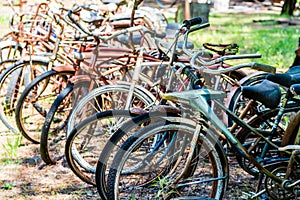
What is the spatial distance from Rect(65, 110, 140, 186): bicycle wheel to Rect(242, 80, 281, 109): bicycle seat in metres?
0.86

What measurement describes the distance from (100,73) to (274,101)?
1.65 m

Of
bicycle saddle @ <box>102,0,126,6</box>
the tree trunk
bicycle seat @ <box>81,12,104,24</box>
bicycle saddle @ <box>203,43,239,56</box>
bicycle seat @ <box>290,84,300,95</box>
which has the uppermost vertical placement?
bicycle saddle @ <box>102,0,126,6</box>

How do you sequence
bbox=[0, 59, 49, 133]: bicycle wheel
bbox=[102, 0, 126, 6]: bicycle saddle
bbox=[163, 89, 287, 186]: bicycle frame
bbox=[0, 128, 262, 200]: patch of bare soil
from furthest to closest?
bbox=[102, 0, 126, 6]: bicycle saddle, bbox=[0, 59, 49, 133]: bicycle wheel, bbox=[0, 128, 262, 200]: patch of bare soil, bbox=[163, 89, 287, 186]: bicycle frame

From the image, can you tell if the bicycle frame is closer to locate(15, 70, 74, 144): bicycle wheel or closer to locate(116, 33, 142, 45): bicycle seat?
locate(15, 70, 74, 144): bicycle wheel

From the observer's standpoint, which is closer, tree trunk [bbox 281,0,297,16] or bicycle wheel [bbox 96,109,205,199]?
bicycle wheel [bbox 96,109,205,199]

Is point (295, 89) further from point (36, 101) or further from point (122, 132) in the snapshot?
point (36, 101)

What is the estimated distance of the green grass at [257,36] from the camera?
30.8ft

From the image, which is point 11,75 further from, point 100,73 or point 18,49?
point 100,73

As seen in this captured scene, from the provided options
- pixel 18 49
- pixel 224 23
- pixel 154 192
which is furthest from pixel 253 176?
pixel 224 23

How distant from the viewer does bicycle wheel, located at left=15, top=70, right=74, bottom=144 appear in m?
4.98

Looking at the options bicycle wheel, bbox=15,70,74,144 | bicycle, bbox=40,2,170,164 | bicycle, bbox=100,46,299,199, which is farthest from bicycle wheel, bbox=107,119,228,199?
bicycle wheel, bbox=15,70,74,144

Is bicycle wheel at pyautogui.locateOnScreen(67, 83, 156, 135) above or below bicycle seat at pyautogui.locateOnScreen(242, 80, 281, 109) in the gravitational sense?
below

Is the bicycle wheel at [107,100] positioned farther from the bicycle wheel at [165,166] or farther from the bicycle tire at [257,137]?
the bicycle tire at [257,137]

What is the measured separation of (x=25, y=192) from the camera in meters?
4.45
